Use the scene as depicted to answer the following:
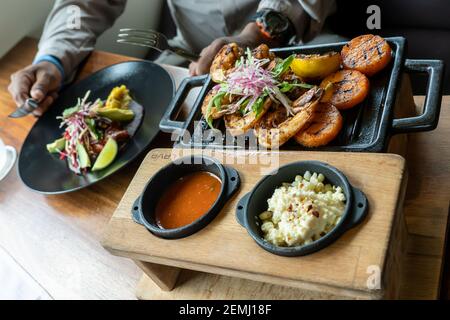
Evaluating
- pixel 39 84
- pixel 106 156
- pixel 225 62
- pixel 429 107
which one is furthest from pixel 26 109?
pixel 429 107

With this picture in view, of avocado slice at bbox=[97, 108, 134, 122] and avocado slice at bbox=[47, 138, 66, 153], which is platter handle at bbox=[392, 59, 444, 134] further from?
avocado slice at bbox=[47, 138, 66, 153]

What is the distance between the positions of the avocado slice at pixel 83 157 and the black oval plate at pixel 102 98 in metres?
0.04

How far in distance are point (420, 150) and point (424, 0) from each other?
0.84m

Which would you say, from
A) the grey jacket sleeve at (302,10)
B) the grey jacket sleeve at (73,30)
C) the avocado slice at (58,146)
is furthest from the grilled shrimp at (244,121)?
the grey jacket sleeve at (73,30)

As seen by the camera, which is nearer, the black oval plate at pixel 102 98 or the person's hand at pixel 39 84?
the black oval plate at pixel 102 98

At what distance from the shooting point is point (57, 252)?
56.1 inches

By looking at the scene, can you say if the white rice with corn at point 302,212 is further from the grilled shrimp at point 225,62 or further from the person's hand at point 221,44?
the person's hand at point 221,44

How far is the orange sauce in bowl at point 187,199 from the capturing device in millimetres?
1066

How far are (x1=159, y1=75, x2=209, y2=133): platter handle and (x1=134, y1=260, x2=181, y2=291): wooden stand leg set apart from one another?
389 millimetres

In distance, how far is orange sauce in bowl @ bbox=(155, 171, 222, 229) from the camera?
3.50ft

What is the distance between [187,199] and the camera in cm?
111

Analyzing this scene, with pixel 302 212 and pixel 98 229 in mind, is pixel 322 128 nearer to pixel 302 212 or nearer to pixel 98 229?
pixel 302 212

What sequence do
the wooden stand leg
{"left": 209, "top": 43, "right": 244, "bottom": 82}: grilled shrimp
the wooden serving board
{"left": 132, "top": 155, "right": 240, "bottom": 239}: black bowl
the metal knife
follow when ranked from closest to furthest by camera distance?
the wooden serving board < {"left": 132, "top": 155, "right": 240, "bottom": 239}: black bowl < the wooden stand leg < {"left": 209, "top": 43, "right": 244, "bottom": 82}: grilled shrimp < the metal knife

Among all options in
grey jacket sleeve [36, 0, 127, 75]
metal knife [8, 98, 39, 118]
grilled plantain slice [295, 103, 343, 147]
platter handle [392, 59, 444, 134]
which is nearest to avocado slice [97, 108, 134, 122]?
metal knife [8, 98, 39, 118]
